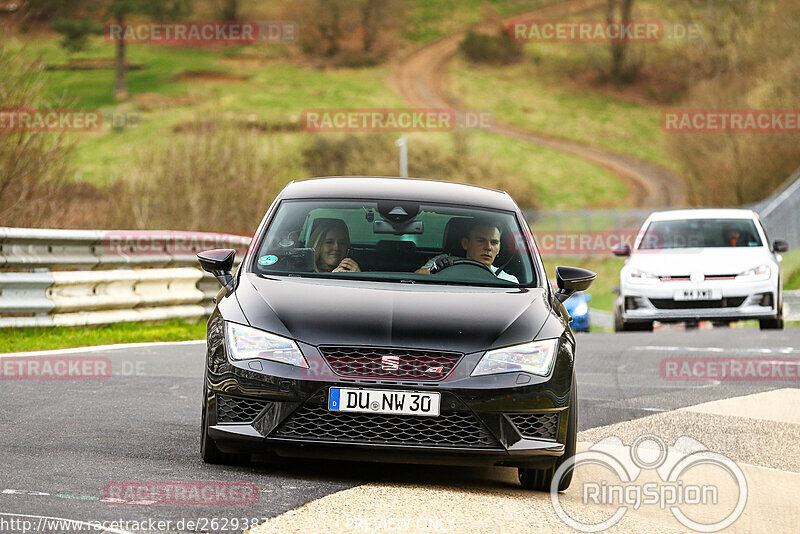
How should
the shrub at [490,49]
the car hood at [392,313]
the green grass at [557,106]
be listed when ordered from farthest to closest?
the shrub at [490,49]
the green grass at [557,106]
the car hood at [392,313]

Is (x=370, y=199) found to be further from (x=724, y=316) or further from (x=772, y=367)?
(x=724, y=316)

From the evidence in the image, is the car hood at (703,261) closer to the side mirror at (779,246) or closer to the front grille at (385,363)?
the side mirror at (779,246)

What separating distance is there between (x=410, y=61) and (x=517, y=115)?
691 inches

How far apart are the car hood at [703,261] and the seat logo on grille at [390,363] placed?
479 inches

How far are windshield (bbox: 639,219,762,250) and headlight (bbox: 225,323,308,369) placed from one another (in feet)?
42.8

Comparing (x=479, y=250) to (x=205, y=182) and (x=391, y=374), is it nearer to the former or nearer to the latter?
(x=391, y=374)

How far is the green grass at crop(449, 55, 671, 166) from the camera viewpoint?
349 feet

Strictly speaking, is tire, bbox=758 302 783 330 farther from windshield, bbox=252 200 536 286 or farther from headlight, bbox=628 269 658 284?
windshield, bbox=252 200 536 286

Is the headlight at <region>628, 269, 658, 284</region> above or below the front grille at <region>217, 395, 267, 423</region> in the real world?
above

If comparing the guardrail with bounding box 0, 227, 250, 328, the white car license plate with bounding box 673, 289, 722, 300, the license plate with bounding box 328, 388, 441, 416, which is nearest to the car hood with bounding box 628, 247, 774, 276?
the white car license plate with bounding box 673, 289, 722, 300

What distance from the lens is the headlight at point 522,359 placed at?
20.7 feet

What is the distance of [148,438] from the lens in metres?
7.55

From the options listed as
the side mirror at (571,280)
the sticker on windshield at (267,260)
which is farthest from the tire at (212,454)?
the side mirror at (571,280)

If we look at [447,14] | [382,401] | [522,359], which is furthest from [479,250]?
[447,14]
